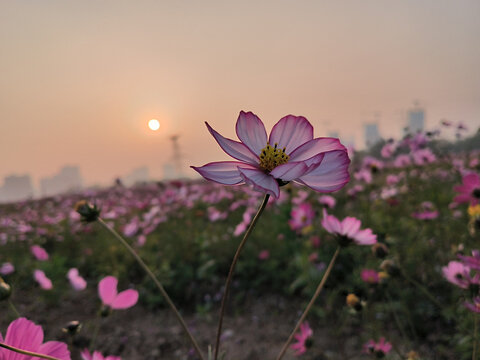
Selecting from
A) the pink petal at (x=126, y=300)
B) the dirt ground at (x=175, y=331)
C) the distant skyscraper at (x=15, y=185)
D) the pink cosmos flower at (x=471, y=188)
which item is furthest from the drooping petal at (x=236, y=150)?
the distant skyscraper at (x=15, y=185)

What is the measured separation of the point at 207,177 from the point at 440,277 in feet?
5.31

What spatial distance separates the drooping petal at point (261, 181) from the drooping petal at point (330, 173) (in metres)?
0.04

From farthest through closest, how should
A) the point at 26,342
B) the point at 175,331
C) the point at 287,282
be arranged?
the point at 287,282 < the point at 175,331 < the point at 26,342

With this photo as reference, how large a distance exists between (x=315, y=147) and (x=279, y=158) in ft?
0.19

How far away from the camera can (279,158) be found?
0.51m

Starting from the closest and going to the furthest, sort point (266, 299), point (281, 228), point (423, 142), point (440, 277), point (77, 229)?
1. point (440, 277)
2. point (266, 299)
3. point (281, 228)
4. point (423, 142)
5. point (77, 229)

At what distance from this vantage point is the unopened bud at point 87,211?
0.63 m

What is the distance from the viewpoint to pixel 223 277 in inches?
86.0

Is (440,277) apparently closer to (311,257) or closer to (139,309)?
(311,257)

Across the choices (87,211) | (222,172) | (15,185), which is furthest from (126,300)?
(15,185)

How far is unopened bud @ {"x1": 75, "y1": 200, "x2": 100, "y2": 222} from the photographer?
2.06 feet

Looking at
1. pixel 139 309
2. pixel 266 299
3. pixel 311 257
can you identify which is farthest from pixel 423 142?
pixel 139 309

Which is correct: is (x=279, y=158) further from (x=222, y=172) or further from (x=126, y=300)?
(x=126, y=300)

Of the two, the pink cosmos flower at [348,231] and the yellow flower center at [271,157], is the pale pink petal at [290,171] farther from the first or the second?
the pink cosmos flower at [348,231]
